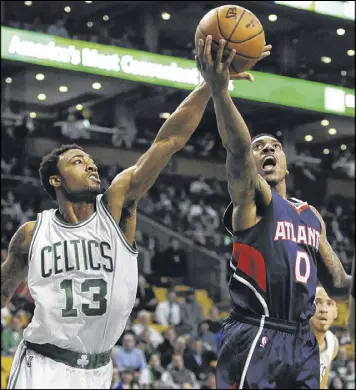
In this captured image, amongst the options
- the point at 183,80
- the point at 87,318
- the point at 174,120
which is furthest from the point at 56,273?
the point at 183,80

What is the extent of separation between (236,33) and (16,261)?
202 centimetres

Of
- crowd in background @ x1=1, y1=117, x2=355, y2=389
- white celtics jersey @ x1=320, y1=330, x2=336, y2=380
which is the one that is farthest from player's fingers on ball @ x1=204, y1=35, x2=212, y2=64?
crowd in background @ x1=1, y1=117, x2=355, y2=389

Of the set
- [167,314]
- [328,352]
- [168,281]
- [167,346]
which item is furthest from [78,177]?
[168,281]

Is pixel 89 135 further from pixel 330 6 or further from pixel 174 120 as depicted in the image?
pixel 174 120

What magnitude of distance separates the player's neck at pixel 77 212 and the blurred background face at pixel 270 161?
114 centimetres

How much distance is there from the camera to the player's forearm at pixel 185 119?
5715mm

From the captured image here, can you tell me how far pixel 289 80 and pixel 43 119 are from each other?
6.68 meters

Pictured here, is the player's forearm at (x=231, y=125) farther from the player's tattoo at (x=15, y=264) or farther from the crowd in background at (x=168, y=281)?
the crowd in background at (x=168, y=281)

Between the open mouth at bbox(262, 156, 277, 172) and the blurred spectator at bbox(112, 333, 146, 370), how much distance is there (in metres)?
9.19

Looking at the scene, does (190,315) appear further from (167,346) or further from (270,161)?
(270,161)

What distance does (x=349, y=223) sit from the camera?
89.9 feet

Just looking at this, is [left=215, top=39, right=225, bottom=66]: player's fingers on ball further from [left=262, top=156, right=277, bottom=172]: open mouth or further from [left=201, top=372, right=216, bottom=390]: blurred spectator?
[left=201, top=372, right=216, bottom=390]: blurred spectator

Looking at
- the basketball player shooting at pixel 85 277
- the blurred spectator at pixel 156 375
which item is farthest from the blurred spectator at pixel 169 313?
the basketball player shooting at pixel 85 277

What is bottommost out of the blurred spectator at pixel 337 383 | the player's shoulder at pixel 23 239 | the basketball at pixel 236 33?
the blurred spectator at pixel 337 383
